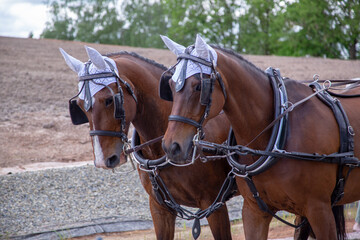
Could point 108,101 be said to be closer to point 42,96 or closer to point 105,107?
point 105,107

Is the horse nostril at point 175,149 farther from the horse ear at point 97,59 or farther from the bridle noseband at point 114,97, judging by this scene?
the horse ear at point 97,59

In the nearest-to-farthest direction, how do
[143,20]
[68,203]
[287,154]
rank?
[287,154] < [68,203] < [143,20]

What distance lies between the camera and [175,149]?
2.85 metres

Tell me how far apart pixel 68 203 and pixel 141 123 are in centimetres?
323

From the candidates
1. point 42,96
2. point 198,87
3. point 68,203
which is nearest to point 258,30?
point 42,96

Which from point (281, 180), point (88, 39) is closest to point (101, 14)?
point (88, 39)

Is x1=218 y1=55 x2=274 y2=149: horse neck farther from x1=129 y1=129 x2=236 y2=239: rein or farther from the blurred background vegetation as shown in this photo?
the blurred background vegetation

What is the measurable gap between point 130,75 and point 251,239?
1.58 meters

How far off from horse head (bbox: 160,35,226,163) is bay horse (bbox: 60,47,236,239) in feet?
2.09

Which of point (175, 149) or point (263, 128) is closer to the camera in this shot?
point (175, 149)

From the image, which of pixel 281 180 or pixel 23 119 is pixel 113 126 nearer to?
pixel 281 180

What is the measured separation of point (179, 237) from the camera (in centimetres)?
549

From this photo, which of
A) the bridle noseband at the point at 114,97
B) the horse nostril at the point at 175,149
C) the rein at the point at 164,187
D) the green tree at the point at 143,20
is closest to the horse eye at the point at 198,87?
the horse nostril at the point at 175,149

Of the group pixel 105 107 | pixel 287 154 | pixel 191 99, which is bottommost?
pixel 287 154
